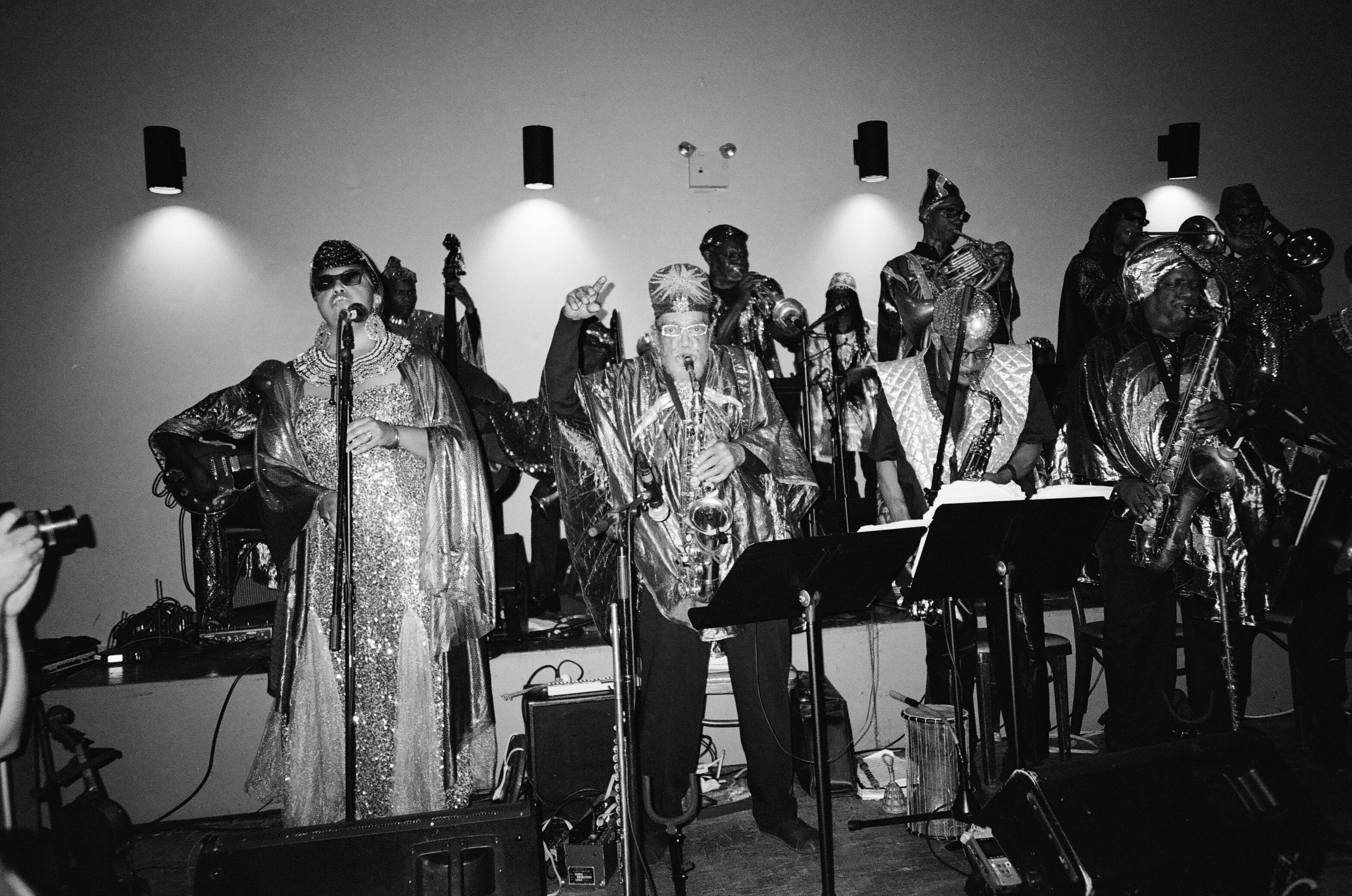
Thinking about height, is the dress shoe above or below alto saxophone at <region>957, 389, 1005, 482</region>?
below

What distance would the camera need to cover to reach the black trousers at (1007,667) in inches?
126

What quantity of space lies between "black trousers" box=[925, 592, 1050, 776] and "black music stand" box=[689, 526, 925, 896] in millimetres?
637

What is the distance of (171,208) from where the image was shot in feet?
21.3

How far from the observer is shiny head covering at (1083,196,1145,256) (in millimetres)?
6406

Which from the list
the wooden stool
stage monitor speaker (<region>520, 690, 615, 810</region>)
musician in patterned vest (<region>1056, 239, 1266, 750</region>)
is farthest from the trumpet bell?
stage monitor speaker (<region>520, 690, 615, 810</region>)

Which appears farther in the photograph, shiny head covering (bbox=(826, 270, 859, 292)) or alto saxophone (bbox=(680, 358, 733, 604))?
shiny head covering (bbox=(826, 270, 859, 292))

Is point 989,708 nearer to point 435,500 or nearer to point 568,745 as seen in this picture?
point 568,745

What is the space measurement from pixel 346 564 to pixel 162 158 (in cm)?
489

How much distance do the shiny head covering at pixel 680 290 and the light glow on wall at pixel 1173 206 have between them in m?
5.80

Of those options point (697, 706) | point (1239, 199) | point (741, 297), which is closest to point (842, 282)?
point (741, 297)

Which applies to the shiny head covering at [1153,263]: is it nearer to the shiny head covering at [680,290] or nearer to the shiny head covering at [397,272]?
the shiny head covering at [680,290]

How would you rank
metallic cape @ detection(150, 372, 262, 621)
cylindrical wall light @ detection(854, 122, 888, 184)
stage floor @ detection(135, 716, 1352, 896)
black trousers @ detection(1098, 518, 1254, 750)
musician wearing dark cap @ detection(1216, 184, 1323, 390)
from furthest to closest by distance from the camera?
cylindrical wall light @ detection(854, 122, 888, 184), musician wearing dark cap @ detection(1216, 184, 1323, 390), black trousers @ detection(1098, 518, 1254, 750), metallic cape @ detection(150, 372, 262, 621), stage floor @ detection(135, 716, 1352, 896)

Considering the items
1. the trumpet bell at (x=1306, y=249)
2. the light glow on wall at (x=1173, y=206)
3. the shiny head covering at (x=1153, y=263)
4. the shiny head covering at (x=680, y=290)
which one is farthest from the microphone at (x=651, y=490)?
the light glow on wall at (x=1173, y=206)

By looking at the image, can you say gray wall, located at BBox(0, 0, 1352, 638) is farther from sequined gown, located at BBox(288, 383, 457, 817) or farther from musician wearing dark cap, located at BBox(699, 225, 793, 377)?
sequined gown, located at BBox(288, 383, 457, 817)
